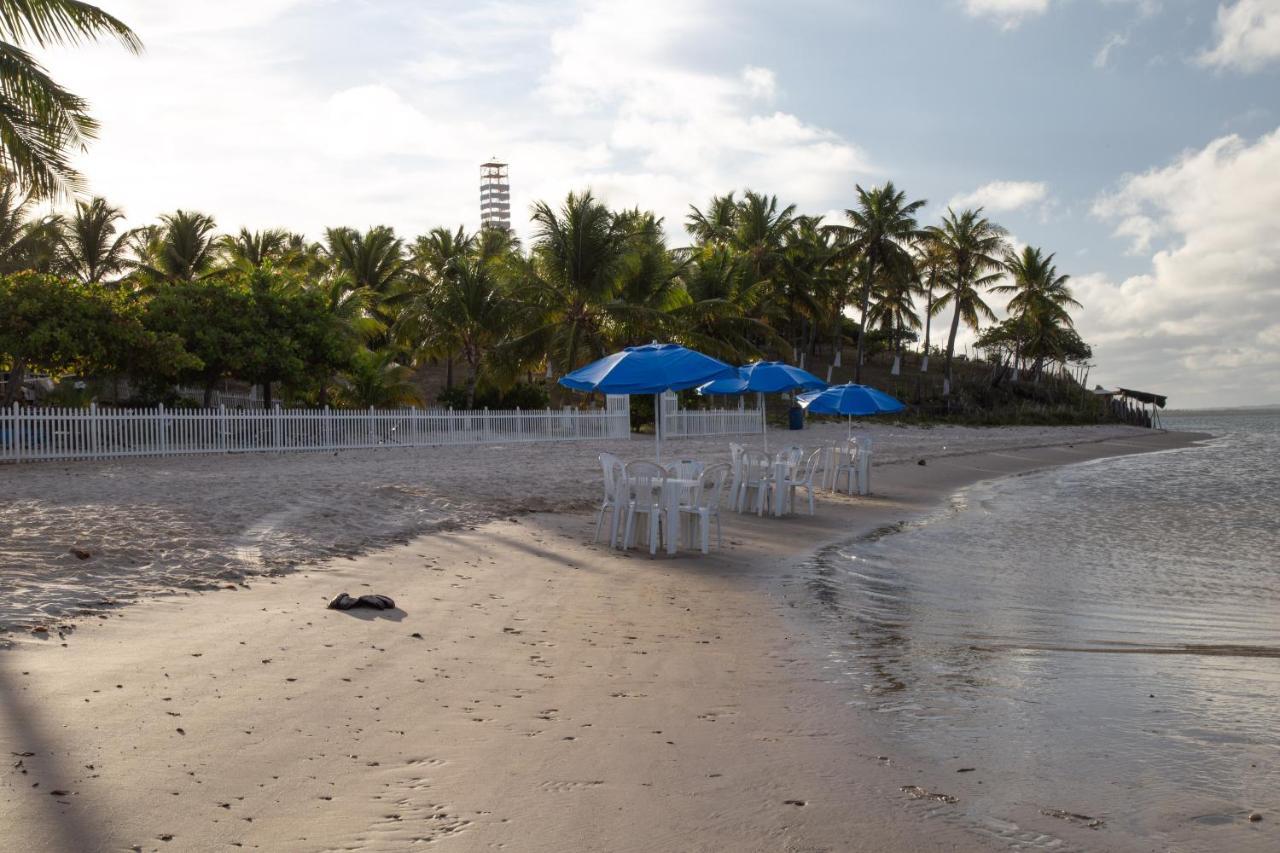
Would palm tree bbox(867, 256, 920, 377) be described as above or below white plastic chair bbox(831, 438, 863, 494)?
above

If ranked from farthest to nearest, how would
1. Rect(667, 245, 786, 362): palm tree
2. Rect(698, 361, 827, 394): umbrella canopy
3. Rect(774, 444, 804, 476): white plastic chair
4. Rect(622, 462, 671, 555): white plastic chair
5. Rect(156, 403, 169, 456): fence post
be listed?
1. Rect(667, 245, 786, 362): palm tree
2. Rect(156, 403, 169, 456): fence post
3. Rect(698, 361, 827, 394): umbrella canopy
4. Rect(774, 444, 804, 476): white plastic chair
5. Rect(622, 462, 671, 555): white plastic chair

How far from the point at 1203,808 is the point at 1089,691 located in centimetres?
147

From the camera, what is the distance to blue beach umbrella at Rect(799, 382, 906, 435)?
17.1 metres

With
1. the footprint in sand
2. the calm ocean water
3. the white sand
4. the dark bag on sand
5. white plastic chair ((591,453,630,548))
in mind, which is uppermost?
white plastic chair ((591,453,630,548))

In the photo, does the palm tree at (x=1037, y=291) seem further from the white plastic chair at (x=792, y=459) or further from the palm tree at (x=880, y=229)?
the white plastic chair at (x=792, y=459)

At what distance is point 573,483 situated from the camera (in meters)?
14.6

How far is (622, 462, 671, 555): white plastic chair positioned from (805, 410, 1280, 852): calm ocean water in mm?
1483

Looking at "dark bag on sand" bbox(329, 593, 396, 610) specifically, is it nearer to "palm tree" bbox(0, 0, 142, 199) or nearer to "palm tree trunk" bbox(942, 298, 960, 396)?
"palm tree" bbox(0, 0, 142, 199)

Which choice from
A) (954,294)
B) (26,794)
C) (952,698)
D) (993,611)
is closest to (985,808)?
(952,698)

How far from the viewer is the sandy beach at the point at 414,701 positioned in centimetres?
295

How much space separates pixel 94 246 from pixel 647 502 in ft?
119

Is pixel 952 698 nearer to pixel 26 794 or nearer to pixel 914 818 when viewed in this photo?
pixel 914 818

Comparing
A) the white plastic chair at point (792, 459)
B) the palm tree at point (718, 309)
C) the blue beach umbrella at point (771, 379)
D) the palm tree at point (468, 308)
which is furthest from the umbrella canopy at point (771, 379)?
the palm tree at point (468, 308)

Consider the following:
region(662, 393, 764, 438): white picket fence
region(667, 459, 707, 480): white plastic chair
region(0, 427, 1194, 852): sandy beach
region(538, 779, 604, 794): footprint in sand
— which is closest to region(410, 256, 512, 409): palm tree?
region(662, 393, 764, 438): white picket fence
